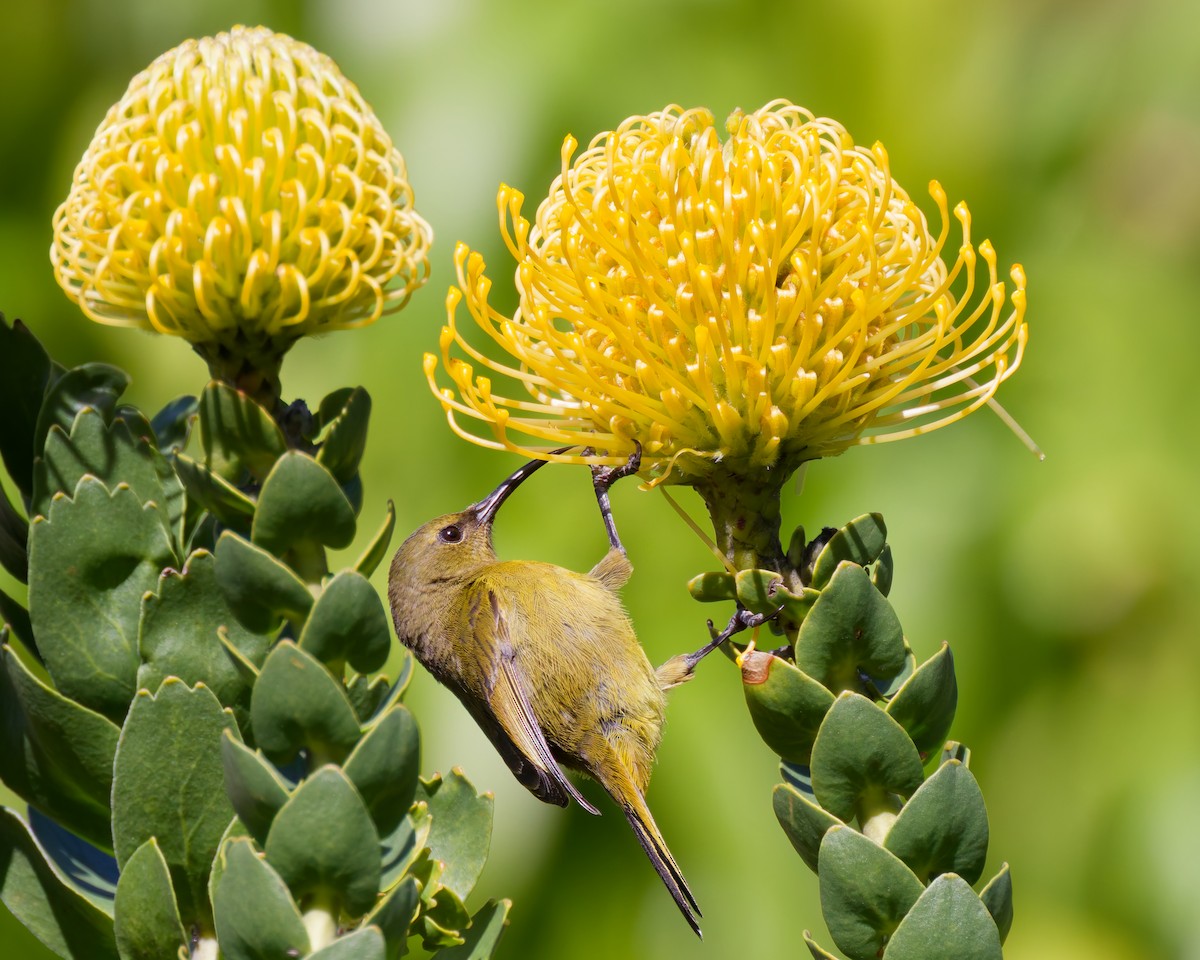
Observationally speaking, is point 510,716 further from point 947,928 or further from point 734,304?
point 947,928

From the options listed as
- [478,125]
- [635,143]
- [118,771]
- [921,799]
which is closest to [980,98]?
[478,125]

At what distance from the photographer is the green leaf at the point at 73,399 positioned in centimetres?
188

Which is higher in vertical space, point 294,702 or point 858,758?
point 294,702

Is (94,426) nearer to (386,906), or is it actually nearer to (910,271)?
(386,906)

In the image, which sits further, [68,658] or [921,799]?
[68,658]

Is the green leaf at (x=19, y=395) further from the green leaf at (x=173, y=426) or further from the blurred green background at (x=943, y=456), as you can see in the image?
the blurred green background at (x=943, y=456)

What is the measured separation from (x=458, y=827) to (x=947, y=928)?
0.68 metres

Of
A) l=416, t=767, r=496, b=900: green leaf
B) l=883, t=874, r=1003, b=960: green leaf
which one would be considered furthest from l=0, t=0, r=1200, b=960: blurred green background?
l=883, t=874, r=1003, b=960: green leaf

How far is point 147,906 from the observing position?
1.58 meters

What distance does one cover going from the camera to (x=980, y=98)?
15.0 ft

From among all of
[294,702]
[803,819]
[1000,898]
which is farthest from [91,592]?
[1000,898]

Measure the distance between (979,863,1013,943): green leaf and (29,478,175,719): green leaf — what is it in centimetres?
108

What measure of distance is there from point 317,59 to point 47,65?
3315 millimetres

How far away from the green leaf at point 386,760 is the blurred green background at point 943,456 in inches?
104
